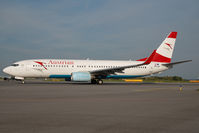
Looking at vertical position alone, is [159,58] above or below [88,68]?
above

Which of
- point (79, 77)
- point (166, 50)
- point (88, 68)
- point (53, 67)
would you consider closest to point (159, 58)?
point (166, 50)

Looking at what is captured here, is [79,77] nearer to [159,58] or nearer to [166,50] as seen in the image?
[159,58]

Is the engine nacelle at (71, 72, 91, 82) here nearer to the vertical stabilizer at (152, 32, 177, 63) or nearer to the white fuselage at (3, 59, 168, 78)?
the white fuselage at (3, 59, 168, 78)

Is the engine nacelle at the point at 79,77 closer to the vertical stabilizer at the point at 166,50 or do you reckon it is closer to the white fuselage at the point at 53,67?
the white fuselage at the point at 53,67

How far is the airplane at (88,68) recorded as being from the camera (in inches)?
1243

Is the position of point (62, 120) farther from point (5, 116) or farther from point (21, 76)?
point (21, 76)

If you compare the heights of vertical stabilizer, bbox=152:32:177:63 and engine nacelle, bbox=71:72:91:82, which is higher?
vertical stabilizer, bbox=152:32:177:63

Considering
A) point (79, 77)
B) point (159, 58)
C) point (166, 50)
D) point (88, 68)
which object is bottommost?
point (79, 77)

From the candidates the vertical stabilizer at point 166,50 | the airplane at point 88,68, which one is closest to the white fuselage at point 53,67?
the airplane at point 88,68

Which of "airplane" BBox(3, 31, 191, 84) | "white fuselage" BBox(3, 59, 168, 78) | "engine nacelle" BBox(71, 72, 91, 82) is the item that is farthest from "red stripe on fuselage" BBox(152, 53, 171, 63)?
"engine nacelle" BBox(71, 72, 91, 82)

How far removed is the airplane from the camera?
104 ft

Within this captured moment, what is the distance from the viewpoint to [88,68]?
3406 centimetres

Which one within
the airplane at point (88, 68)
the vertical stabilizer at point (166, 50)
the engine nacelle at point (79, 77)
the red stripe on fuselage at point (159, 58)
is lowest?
the engine nacelle at point (79, 77)

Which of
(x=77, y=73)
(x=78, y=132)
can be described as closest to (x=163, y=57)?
(x=77, y=73)
